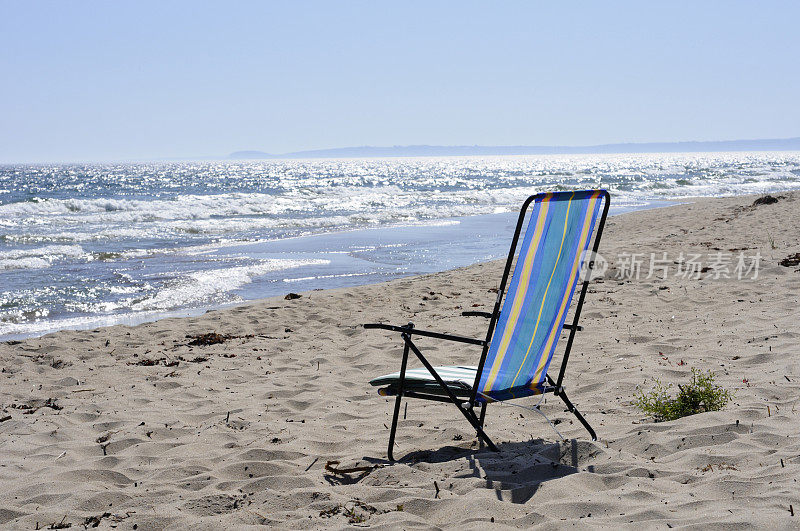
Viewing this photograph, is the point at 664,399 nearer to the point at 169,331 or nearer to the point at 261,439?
Answer: the point at 261,439

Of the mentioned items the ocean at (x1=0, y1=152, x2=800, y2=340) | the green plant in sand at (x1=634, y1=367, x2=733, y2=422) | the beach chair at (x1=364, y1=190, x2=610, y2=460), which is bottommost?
the ocean at (x1=0, y1=152, x2=800, y2=340)

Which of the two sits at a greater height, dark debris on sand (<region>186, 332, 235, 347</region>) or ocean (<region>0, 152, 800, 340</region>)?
dark debris on sand (<region>186, 332, 235, 347</region>)

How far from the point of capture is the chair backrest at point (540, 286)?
3275 mm

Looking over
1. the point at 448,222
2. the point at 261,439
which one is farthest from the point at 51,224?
the point at 261,439

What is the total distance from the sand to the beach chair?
0.34 metres

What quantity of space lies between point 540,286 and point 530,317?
16 cm

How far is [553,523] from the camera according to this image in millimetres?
2664

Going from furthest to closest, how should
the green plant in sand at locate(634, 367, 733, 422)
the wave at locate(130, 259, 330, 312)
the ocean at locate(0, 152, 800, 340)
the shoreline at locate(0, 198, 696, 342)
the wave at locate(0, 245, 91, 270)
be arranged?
the wave at locate(0, 245, 91, 270) → the ocean at locate(0, 152, 800, 340) → the wave at locate(130, 259, 330, 312) → the shoreline at locate(0, 198, 696, 342) → the green plant in sand at locate(634, 367, 733, 422)

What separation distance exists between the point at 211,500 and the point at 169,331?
460cm

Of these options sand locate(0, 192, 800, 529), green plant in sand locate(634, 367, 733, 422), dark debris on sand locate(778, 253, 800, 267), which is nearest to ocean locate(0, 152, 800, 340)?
sand locate(0, 192, 800, 529)

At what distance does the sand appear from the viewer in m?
2.90

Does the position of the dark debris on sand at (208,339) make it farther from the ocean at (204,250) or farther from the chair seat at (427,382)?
the chair seat at (427,382)

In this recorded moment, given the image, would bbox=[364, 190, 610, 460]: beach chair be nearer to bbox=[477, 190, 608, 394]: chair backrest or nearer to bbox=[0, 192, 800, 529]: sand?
bbox=[477, 190, 608, 394]: chair backrest

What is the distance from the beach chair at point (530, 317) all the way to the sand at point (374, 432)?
34cm
